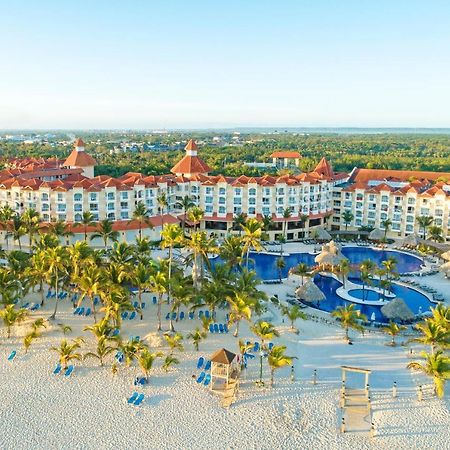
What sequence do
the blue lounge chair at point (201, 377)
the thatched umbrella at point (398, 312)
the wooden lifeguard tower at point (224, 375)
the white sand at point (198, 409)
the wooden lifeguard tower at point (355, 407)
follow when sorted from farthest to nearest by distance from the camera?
the thatched umbrella at point (398, 312) < the blue lounge chair at point (201, 377) < the wooden lifeguard tower at point (224, 375) < the wooden lifeguard tower at point (355, 407) < the white sand at point (198, 409)

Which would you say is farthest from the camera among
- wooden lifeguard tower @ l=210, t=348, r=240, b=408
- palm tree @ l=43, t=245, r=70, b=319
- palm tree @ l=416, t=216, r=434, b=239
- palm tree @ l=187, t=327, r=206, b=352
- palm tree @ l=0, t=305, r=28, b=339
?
palm tree @ l=416, t=216, r=434, b=239

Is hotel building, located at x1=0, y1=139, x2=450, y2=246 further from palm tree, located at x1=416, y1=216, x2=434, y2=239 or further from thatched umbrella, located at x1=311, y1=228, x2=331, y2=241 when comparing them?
thatched umbrella, located at x1=311, y1=228, x2=331, y2=241

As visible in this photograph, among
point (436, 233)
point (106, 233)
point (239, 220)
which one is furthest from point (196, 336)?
point (436, 233)

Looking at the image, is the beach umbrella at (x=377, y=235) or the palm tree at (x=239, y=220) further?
the beach umbrella at (x=377, y=235)

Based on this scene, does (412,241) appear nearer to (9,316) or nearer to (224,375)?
(224,375)

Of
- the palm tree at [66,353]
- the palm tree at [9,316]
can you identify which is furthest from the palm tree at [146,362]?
the palm tree at [9,316]

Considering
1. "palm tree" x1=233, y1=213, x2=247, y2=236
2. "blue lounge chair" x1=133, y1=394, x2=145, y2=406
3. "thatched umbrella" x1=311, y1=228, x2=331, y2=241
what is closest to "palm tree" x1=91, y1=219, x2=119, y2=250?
"palm tree" x1=233, y1=213, x2=247, y2=236

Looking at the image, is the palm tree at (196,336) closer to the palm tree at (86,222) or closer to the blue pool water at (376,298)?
the blue pool water at (376,298)
